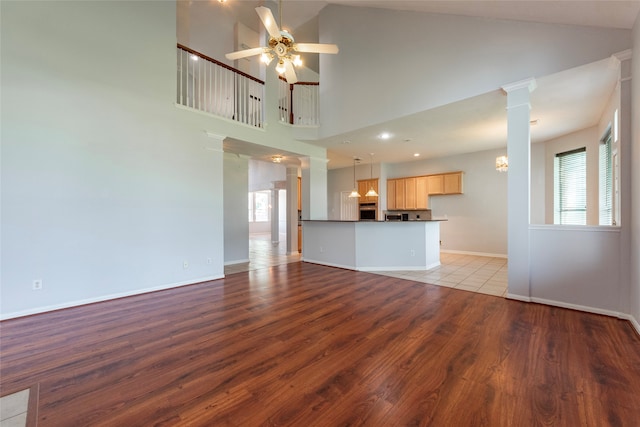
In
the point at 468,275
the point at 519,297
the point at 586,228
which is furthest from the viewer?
the point at 468,275

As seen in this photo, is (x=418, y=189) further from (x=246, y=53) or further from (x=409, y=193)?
(x=246, y=53)

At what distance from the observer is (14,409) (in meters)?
1.53

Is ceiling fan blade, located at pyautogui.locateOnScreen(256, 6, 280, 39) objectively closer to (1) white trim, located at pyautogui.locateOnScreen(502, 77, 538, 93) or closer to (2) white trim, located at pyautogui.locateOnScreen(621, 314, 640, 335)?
(1) white trim, located at pyautogui.locateOnScreen(502, 77, 538, 93)

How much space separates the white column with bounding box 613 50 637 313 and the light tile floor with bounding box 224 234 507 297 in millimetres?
1168

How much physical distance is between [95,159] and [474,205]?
8166 millimetres

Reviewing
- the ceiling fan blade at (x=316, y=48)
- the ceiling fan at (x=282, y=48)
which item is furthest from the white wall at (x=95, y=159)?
the ceiling fan blade at (x=316, y=48)

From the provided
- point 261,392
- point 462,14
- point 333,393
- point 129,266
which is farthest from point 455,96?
point 129,266

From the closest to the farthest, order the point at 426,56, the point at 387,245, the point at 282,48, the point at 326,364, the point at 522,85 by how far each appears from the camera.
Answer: the point at 326,364 < the point at 282,48 < the point at 522,85 < the point at 426,56 < the point at 387,245

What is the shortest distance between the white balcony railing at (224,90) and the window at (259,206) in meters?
10.4

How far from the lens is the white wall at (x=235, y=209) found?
6203 mm

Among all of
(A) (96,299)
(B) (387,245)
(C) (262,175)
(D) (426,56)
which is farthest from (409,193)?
(C) (262,175)

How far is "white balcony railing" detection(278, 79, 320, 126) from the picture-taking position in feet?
19.6

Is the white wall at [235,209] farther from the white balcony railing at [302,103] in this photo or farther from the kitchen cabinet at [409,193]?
the kitchen cabinet at [409,193]

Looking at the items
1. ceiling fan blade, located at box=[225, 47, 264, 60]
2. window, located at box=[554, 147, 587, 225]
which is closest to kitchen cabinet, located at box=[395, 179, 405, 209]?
window, located at box=[554, 147, 587, 225]
